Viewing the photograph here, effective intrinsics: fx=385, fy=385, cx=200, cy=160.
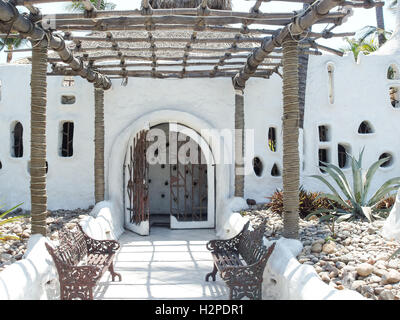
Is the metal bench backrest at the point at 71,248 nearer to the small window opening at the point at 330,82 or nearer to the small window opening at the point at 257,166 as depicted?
the small window opening at the point at 257,166

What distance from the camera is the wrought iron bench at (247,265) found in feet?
13.0

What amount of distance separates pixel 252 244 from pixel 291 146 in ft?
4.21

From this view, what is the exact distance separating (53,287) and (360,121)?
292 inches

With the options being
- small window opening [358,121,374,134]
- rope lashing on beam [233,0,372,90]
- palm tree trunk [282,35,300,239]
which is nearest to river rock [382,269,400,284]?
palm tree trunk [282,35,300,239]

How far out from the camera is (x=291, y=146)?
4.73m

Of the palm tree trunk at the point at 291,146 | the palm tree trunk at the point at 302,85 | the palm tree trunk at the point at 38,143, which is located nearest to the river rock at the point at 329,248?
the palm tree trunk at the point at 291,146

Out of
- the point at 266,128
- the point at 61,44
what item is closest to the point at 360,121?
the point at 266,128

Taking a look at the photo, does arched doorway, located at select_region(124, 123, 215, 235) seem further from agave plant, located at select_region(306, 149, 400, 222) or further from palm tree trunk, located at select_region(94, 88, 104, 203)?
agave plant, located at select_region(306, 149, 400, 222)

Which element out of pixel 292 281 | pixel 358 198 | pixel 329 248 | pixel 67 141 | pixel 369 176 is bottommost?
pixel 292 281

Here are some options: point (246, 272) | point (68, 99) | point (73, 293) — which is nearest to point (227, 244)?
point (246, 272)

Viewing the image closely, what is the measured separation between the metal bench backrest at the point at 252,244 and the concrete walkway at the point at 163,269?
526 mm

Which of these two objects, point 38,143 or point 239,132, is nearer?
point 38,143

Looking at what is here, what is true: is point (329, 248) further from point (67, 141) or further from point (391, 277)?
point (67, 141)
